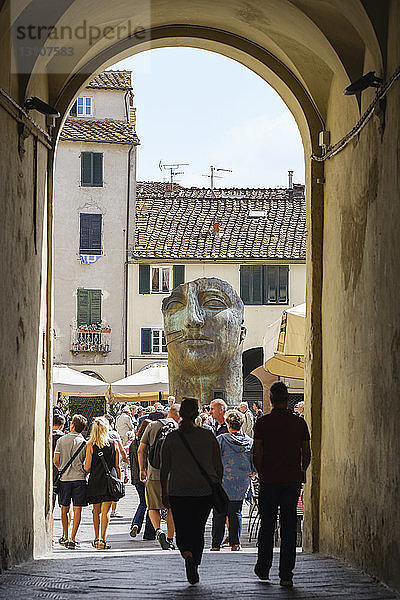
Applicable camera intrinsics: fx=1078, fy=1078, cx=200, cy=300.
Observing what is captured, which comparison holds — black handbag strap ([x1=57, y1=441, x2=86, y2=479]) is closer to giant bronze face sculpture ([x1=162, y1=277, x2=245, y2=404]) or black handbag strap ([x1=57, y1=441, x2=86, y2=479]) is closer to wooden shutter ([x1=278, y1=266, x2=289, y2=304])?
giant bronze face sculpture ([x1=162, y1=277, x2=245, y2=404])

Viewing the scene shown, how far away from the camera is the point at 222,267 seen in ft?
135

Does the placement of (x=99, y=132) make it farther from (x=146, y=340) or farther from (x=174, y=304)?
(x=174, y=304)

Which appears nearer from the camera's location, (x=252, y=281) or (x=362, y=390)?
(x=362, y=390)

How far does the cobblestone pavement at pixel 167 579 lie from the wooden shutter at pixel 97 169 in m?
A: 30.8

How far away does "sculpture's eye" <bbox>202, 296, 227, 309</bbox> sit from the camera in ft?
66.2

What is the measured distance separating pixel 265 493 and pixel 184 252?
111 ft

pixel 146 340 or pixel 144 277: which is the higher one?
pixel 144 277

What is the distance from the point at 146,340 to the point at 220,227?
18.8 feet

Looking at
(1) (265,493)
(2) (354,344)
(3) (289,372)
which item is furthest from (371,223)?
(3) (289,372)

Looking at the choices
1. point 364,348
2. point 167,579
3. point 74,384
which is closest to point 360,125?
point 364,348

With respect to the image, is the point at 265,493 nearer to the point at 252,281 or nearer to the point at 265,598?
the point at 265,598

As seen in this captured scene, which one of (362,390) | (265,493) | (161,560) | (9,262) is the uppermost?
(9,262)

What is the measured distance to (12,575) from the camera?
8.31 m

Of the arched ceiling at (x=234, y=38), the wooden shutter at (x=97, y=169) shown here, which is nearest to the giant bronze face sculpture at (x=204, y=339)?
the arched ceiling at (x=234, y=38)
